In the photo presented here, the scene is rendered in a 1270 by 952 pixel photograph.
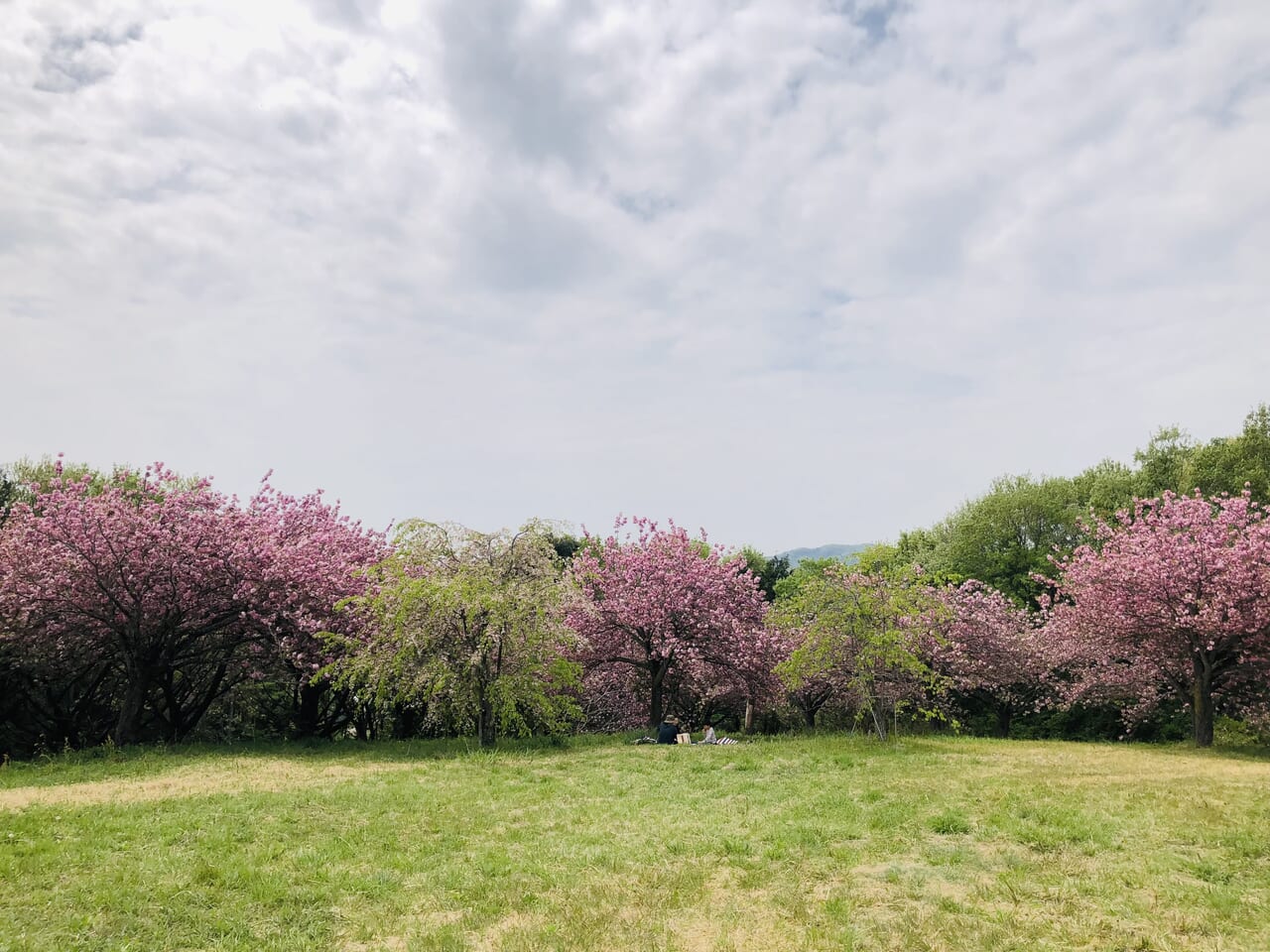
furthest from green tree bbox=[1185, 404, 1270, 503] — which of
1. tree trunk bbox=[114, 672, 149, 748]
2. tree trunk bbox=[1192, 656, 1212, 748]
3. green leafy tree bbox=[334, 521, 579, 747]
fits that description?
tree trunk bbox=[114, 672, 149, 748]

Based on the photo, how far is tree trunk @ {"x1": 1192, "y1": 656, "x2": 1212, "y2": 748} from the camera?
27375 mm

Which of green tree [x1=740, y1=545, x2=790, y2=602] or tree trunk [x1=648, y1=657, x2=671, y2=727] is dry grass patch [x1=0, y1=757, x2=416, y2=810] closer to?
tree trunk [x1=648, y1=657, x2=671, y2=727]

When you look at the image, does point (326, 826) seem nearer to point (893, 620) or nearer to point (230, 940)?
point (230, 940)

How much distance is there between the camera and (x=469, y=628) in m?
24.2

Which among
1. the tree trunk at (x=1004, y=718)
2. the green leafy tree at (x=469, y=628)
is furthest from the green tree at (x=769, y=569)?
the green leafy tree at (x=469, y=628)

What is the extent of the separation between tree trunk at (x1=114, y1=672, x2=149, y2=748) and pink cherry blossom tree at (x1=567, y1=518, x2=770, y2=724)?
50.0 feet

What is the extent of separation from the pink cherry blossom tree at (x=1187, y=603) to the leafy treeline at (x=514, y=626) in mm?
93

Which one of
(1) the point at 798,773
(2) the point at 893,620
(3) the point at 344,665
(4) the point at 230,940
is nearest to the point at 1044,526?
(2) the point at 893,620

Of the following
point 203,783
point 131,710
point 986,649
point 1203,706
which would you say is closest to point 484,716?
point 203,783

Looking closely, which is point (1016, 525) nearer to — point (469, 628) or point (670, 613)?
point (670, 613)

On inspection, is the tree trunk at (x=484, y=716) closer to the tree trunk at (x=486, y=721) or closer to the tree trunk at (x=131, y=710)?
the tree trunk at (x=486, y=721)

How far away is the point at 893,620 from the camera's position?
25.0m

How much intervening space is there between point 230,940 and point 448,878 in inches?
110

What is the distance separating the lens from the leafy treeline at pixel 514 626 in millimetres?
24125
